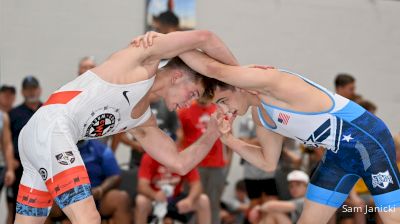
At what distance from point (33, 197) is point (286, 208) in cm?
344

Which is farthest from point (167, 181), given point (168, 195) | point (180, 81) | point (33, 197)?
point (33, 197)

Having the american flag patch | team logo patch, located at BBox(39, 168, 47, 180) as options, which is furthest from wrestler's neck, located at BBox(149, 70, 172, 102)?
team logo patch, located at BBox(39, 168, 47, 180)

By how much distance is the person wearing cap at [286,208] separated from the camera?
7.71m

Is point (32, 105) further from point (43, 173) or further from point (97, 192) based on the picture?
point (43, 173)

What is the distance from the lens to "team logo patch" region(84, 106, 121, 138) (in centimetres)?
496

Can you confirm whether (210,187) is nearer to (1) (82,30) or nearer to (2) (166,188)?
(2) (166,188)

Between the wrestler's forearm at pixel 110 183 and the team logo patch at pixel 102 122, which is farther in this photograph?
the wrestler's forearm at pixel 110 183

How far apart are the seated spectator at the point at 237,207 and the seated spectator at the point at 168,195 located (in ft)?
3.34

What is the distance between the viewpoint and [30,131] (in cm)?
483

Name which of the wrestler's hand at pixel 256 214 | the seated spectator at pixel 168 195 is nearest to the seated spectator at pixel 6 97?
the seated spectator at pixel 168 195

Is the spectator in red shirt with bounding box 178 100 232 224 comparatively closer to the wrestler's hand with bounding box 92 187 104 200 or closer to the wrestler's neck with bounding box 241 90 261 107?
the wrestler's hand with bounding box 92 187 104 200

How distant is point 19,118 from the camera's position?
25.8 feet

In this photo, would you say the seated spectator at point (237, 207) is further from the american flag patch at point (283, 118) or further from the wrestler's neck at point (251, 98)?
the american flag patch at point (283, 118)

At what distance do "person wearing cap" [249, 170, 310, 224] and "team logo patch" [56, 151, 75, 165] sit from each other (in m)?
3.48
